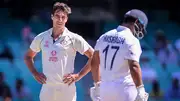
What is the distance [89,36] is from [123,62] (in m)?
10.5

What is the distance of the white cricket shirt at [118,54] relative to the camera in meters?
5.68

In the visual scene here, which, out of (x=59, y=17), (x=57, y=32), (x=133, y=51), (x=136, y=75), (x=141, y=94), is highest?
(x=59, y=17)

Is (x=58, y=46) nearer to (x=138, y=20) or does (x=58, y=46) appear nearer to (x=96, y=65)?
(x=96, y=65)

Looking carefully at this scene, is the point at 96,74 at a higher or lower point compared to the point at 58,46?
lower

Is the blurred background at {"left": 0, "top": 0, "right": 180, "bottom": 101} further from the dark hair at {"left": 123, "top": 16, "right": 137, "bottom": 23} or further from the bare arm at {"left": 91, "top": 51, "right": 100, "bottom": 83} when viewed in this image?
the dark hair at {"left": 123, "top": 16, "right": 137, "bottom": 23}

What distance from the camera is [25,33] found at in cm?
1424

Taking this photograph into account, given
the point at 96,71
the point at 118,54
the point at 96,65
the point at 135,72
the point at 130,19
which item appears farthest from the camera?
the point at 96,71

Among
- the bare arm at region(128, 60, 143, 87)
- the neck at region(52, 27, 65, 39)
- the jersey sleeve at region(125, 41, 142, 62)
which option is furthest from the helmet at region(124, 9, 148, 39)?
the neck at region(52, 27, 65, 39)

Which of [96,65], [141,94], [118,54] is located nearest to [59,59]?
[96,65]

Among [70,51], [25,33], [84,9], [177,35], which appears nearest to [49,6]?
[84,9]

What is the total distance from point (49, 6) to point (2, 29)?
1702 mm

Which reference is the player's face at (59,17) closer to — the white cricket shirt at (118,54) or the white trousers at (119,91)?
the white cricket shirt at (118,54)

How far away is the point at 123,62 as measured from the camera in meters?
5.71

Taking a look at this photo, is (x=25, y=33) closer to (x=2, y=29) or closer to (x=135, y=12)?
(x=2, y=29)
